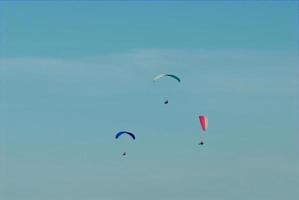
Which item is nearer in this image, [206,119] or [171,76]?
[171,76]

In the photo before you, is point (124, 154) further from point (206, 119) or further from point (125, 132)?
point (206, 119)

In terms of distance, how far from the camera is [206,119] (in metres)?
159

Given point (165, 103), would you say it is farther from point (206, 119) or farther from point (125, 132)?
point (206, 119)

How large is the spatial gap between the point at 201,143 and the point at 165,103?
27.7 ft

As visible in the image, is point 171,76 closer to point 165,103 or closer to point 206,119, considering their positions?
point 165,103

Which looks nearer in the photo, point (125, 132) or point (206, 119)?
point (125, 132)

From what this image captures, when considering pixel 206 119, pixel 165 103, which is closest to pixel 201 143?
pixel 165 103

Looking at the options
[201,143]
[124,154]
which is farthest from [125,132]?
[201,143]

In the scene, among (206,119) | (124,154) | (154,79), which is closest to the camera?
(154,79)

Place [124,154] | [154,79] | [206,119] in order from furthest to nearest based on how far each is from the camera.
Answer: [206,119], [124,154], [154,79]

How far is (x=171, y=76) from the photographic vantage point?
138m

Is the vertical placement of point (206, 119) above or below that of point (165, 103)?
above

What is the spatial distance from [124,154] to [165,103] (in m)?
12.6

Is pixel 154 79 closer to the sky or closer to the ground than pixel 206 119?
closer to the ground
